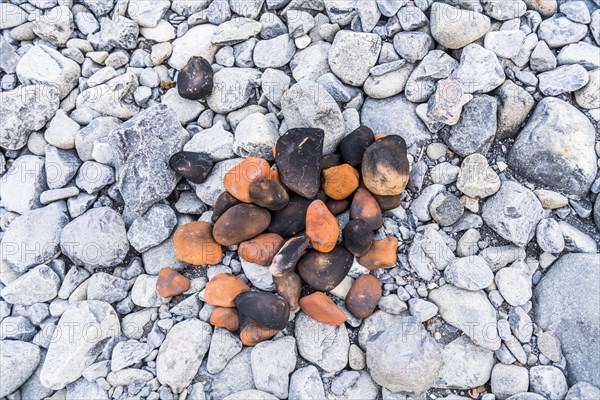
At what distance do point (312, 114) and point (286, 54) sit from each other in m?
0.56

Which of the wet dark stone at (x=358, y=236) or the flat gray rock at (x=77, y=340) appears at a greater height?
the wet dark stone at (x=358, y=236)

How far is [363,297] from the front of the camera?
275cm

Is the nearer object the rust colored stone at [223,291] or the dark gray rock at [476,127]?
the rust colored stone at [223,291]

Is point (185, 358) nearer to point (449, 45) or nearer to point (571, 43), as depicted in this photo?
point (449, 45)

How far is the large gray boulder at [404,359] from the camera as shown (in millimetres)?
2566

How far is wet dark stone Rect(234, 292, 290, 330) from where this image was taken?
2650 millimetres

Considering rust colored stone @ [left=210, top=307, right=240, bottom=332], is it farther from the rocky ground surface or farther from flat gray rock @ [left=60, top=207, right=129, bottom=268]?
flat gray rock @ [left=60, top=207, right=129, bottom=268]

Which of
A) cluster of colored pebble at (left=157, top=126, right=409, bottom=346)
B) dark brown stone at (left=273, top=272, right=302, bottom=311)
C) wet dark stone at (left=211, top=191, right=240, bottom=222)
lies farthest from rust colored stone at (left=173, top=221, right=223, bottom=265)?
dark brown stone at (left=273, top=272, right=302, bottom=311)

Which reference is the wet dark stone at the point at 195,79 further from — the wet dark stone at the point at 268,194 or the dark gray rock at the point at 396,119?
the dark gray rock at the point at 396,119

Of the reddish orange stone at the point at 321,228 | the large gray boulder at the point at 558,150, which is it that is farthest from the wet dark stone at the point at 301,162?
the large gray boulder at the point at 558,150

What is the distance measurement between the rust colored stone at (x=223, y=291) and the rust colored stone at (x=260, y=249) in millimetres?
157

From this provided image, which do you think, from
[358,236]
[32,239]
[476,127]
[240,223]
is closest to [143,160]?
[240,223]

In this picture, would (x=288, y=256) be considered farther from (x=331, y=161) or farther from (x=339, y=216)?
(x=331, y=161)

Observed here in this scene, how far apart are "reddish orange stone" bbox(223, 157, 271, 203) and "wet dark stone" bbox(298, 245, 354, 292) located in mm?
463
